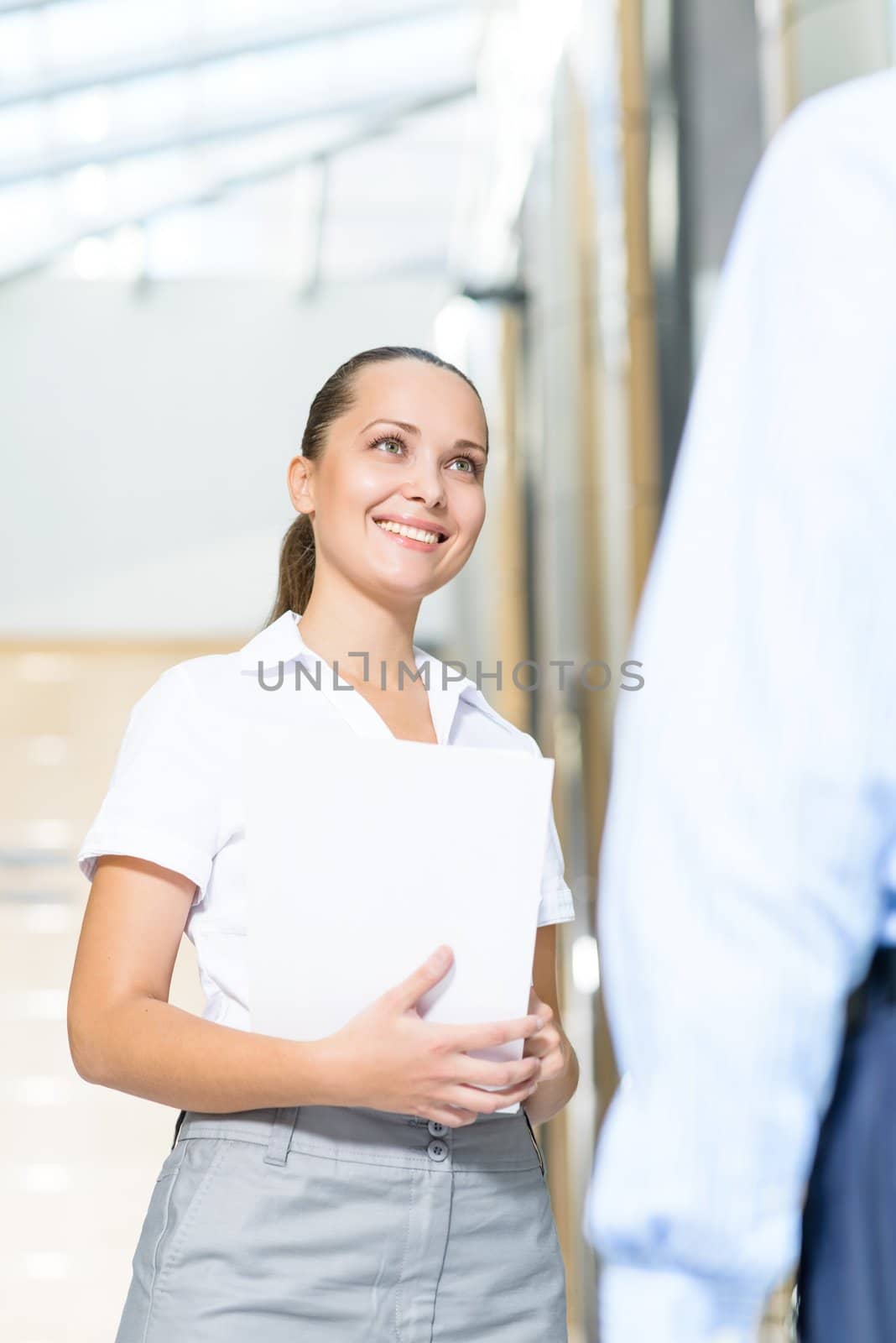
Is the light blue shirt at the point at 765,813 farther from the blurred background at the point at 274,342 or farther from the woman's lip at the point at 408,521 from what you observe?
the blurred background at the point at 274,342

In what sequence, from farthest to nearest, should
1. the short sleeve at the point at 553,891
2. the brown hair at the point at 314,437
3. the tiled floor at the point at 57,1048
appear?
A: the tiled floor at the point at 57,1048 < the brown hair at the point at 314,437 < the short sleeve at the point at 553,891

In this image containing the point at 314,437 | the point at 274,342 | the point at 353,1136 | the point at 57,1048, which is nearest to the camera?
A: the point at 353,1136

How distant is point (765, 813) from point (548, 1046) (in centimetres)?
71

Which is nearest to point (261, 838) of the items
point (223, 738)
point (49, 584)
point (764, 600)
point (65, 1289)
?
point (223, 738)

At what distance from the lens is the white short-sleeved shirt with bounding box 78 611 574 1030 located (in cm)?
117

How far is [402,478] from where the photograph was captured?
140 cm

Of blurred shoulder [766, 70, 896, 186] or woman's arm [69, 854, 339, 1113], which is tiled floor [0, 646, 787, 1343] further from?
blurred shoulder [766, 70, 896, 186]

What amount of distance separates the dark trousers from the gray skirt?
1.93 ft

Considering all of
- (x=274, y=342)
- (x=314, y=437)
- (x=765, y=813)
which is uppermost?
(x=274, y=342)

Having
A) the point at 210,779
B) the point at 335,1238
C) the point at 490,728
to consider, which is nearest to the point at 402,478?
the point at 490,728

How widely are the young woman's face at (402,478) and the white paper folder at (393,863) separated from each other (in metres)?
0.35

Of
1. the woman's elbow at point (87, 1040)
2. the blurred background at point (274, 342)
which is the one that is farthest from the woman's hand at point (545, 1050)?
the blurred background at point (274, 342)

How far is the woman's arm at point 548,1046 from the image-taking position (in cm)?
118

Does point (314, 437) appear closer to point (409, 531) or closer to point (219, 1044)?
point (409, 531)
